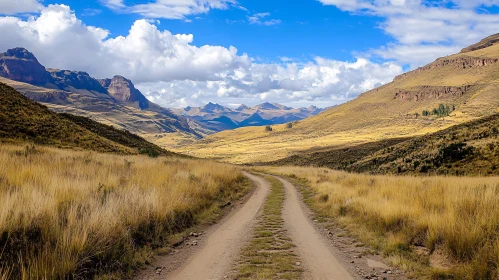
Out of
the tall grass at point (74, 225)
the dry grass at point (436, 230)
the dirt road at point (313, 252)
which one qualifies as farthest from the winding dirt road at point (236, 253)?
the dry grass at point (436, 230)

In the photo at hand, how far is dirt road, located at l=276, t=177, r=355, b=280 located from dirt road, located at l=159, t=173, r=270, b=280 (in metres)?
1.38

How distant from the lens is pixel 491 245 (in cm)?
561

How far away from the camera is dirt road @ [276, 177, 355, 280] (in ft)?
19.6

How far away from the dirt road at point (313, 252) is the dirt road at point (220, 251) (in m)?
1.38

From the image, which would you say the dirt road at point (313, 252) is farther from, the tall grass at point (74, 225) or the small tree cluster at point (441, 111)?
the small tree cluster at point (441, 111)

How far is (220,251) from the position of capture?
732cm

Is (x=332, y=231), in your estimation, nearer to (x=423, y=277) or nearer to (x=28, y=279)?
(x=423, y=277)

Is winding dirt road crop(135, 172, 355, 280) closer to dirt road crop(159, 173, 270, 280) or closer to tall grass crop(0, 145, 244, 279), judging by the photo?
dirt road crop(159, 173, 270, 280)

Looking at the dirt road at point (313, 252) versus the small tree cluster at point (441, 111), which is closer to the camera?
the dirt road at point (313, 252)

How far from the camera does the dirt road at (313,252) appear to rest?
19.6ft

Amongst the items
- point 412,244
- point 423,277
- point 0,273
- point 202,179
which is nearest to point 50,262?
point 0,273

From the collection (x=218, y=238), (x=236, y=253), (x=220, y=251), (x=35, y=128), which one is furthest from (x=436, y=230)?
(x=35, y=128)

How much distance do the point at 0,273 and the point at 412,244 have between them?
7966mm

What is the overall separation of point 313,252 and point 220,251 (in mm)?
2209
